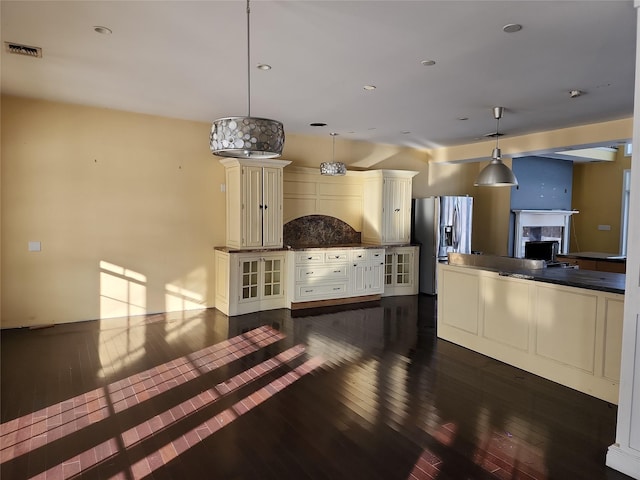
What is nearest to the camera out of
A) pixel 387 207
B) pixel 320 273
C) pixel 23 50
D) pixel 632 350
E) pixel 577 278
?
pixel 632 350

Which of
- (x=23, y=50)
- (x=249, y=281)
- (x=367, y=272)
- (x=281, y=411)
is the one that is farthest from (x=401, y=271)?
(x=23, y=50)

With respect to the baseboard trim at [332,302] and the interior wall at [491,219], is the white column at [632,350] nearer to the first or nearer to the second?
the baseboard trim at [332,302]

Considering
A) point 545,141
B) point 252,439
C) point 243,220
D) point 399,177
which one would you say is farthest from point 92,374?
point 545,141

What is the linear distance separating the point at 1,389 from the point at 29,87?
9.82ft

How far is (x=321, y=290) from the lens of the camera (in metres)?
6.27

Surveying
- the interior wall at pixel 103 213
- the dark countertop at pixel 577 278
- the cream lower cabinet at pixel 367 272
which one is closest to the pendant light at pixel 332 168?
the cream lower cabinet at pixel 367 272

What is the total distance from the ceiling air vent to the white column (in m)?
4.08

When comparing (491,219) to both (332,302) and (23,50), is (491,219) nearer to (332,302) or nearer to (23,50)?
(332,302)

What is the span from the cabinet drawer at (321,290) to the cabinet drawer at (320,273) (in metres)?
0.09

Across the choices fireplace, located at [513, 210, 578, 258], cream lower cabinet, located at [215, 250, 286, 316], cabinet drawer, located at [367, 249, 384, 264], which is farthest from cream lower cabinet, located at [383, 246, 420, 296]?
fireplace, located at [513, 210, 578, 258]

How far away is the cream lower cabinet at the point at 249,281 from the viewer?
5645 mm

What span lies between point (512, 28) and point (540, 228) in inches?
264

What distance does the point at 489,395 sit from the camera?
331 cm

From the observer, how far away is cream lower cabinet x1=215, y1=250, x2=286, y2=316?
564cm
